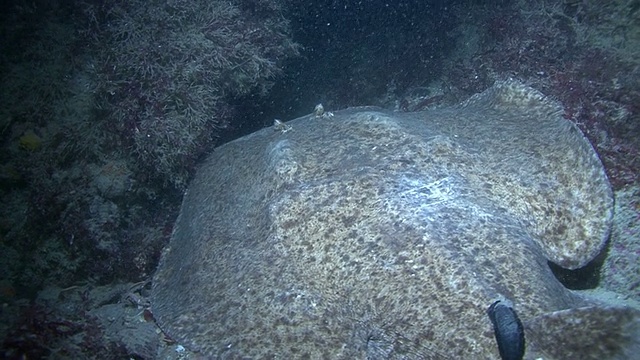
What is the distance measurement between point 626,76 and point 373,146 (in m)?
3.70

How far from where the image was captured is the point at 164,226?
5.47 metres

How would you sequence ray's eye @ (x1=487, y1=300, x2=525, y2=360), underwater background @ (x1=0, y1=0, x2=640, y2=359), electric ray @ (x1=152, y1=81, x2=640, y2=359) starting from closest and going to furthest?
ray's eye @ (x1=487, y1=300, x2=525, y2=360)
electric ray @ (x1=152, y1=81, x2=640, y2=359)
underwater background @ (x1=0, y1=0, x2=640, y2=359)

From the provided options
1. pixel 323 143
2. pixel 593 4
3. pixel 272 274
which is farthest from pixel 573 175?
pixel 593 4

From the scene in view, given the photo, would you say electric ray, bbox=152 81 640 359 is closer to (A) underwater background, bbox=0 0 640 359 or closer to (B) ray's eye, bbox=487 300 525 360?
(B) ray's eye, bbox=487 300 525 360

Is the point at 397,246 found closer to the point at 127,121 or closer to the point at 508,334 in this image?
the point at 508,334

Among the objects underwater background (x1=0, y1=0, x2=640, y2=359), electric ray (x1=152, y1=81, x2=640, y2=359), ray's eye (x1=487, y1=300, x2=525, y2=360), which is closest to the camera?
ray's eye (x1=487, y1=300, x2=525, y2=360)

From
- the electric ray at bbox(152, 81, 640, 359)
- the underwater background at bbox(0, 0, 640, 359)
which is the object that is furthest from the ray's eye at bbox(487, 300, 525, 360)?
the underwater background at bbox(0, 0, 640, 359)

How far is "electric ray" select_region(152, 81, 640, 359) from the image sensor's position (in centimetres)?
298

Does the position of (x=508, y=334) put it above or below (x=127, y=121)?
below

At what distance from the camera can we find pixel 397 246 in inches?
134

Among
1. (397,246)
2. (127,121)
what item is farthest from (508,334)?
(127,121)

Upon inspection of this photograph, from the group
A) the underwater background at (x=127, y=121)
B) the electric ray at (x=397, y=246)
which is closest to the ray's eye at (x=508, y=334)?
the electric ray at (x=397, y=246)

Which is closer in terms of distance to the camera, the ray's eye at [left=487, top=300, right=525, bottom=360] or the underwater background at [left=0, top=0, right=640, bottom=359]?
the ray's eye at [left=487, top=300, right=525, bottom=360]

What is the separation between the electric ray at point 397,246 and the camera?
2.98 m
